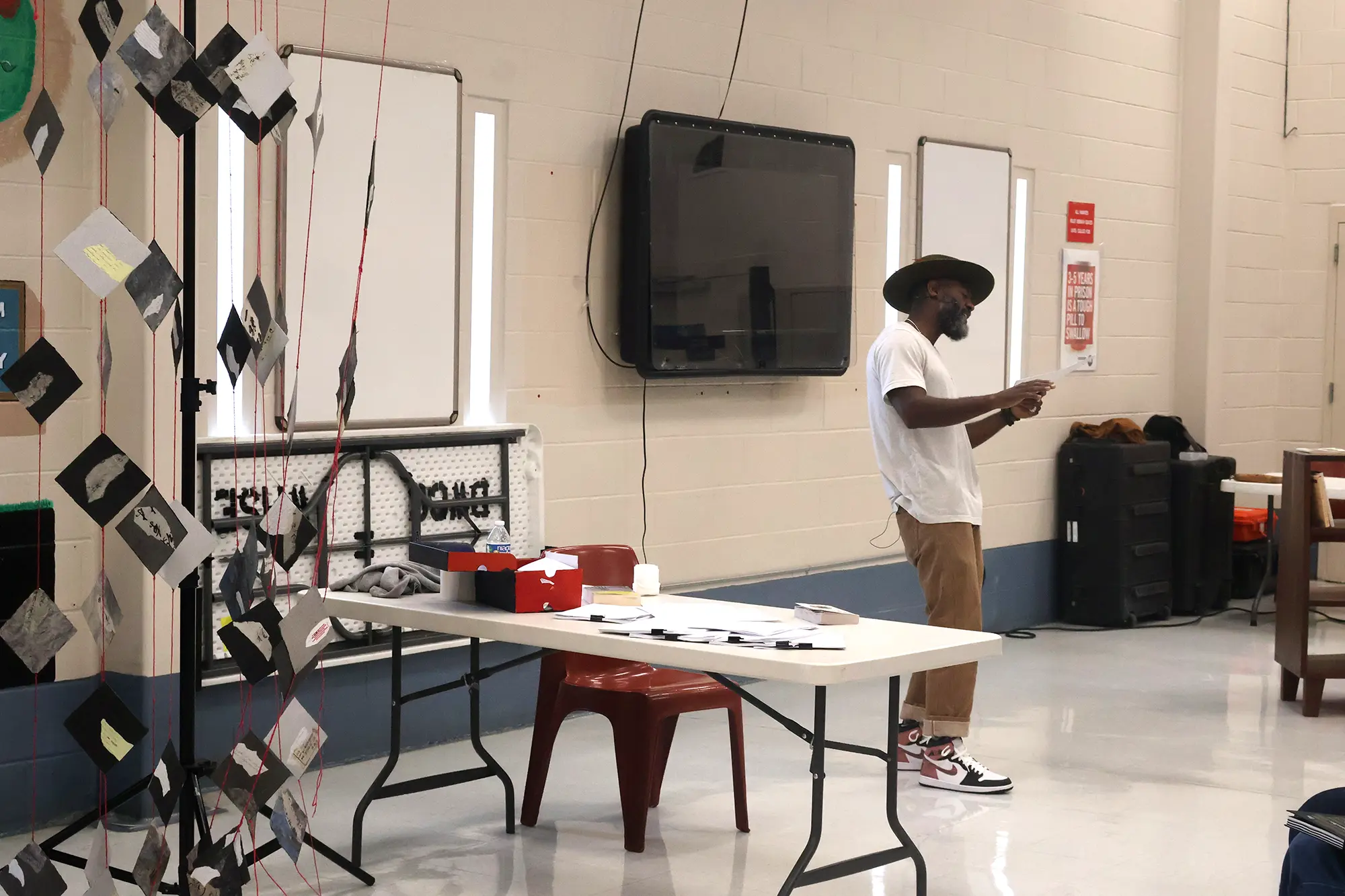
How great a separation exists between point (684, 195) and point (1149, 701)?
8.78 feet

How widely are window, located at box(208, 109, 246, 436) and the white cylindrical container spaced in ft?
4.28

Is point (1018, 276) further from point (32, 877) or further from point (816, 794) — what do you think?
point (32, 877)

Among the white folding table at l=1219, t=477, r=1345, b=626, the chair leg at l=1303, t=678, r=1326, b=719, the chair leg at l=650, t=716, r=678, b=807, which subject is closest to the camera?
the chair leg at l=650, t=716, r=678, b=807

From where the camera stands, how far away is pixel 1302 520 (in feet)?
18.7

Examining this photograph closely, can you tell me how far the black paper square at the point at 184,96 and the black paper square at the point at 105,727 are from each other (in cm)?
97

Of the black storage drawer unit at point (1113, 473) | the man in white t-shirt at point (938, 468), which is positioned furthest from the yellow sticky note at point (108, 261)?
the black storage drawer unit at point (1113, 473)

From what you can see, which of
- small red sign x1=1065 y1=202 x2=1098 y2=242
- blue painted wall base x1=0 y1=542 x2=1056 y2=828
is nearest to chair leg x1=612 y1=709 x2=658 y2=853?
blue painted wall base x1=0 y1=542 x2=1056 y2=828

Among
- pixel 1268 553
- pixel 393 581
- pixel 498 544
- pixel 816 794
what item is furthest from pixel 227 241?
pixel 1268 553

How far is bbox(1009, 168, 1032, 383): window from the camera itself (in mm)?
7469

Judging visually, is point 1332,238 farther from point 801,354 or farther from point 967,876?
point 967,876

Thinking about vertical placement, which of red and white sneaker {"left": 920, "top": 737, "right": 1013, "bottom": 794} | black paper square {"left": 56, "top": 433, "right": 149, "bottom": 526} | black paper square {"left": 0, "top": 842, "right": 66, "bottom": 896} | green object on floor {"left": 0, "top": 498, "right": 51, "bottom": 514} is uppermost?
black paper square {"left": 56, "top": 433, "right": 149, "bottom": 526}

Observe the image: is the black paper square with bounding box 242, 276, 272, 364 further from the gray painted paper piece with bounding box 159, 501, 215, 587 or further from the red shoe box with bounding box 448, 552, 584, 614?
the red shoe box with bounding box 448, 552, 584, 614

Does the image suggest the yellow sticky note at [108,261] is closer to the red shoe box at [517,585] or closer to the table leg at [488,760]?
the red shoe box at [517,585]

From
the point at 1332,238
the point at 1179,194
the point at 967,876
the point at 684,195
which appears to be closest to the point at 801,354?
the point at 684,195
